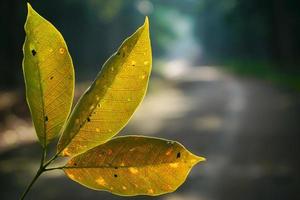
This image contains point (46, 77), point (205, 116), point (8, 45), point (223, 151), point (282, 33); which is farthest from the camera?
point (282, 33)

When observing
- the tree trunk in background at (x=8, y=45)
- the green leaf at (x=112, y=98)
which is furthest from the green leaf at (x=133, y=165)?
the tree trunk in background at (x=8, y=45)

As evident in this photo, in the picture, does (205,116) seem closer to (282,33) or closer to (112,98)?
(282,33)

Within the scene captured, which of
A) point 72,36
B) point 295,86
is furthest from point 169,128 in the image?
point 72,36

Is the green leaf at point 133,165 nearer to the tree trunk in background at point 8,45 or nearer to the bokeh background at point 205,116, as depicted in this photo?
the bokeh background at point 205,116

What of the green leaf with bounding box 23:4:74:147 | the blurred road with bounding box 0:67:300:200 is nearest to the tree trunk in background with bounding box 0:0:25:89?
the blurred road with bounding box 0:67:300:200

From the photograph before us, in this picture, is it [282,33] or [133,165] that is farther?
[282,33]

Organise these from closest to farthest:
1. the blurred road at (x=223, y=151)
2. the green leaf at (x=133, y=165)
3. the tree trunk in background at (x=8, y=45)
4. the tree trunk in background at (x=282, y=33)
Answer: the green leaf at (x=133, y=165), the blurred road at (x=223, y=151), the tree trunk in background at (x=8, y=45), the tree trunk in background at (x=282, y=33)

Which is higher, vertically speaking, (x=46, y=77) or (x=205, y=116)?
(x=205, y=116)

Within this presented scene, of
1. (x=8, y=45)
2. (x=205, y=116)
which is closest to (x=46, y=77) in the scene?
(x=205, y=116)
